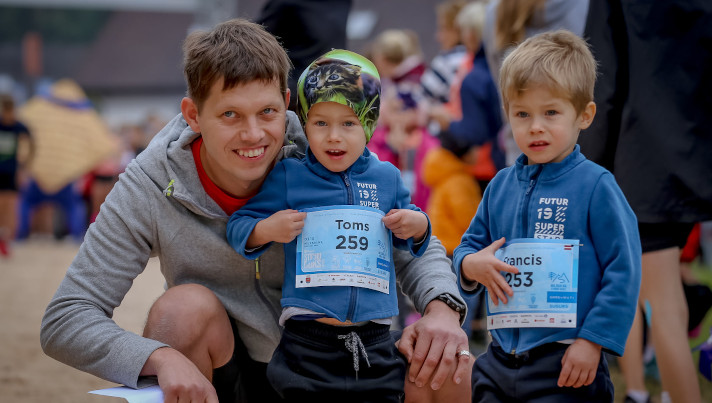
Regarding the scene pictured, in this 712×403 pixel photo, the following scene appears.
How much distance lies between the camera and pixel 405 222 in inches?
85.0

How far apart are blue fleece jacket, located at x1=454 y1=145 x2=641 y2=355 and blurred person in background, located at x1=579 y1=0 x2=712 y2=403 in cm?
69

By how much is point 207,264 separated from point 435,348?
0.73 metres

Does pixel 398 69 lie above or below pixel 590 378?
above

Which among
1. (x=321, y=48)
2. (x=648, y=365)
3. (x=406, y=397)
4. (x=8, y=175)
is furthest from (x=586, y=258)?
(x=8, y=175)

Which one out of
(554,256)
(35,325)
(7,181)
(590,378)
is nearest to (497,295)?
(554,256)

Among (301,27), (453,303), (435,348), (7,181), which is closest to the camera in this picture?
(435,348)

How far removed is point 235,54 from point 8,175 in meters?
9.71

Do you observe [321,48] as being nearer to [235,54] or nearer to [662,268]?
[235,54]

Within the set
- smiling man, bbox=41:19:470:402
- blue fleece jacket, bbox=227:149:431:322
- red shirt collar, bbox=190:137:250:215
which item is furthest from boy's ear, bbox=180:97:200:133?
blue fleece jacket, bbox=227:149:431:322

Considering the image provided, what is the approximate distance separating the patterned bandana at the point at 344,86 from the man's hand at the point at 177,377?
2.49ft

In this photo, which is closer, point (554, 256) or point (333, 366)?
point (554, 256)

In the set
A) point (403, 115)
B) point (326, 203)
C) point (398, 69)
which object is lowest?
point (326, 203)

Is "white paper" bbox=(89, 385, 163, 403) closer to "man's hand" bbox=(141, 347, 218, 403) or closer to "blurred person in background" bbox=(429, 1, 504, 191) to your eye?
"man's hand" bbox=(141, 347, 218, 403)

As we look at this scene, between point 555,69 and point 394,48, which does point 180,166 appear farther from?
point 394,48
